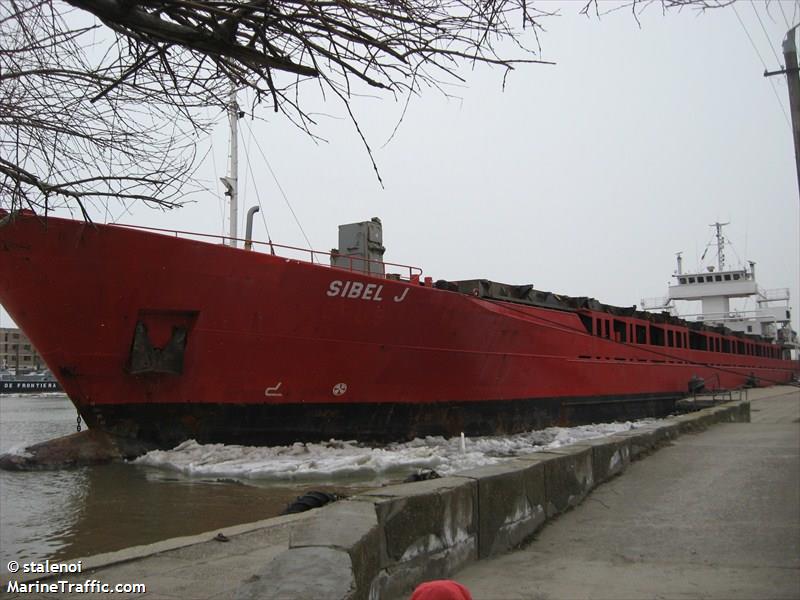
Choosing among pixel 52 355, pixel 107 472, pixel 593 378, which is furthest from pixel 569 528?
pixel 593 378

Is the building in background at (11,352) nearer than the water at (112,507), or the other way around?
the water at (112,507)

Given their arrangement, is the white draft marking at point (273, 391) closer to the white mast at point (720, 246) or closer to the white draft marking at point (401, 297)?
the white draft marking at point (401, 297)

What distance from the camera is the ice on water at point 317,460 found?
8602 mm

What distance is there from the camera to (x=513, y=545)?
4.11 metres

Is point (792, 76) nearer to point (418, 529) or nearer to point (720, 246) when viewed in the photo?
point (418, 529)

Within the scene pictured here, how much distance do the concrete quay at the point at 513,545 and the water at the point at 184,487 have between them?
1897 millimetres

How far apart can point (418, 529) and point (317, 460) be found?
6.31 meters

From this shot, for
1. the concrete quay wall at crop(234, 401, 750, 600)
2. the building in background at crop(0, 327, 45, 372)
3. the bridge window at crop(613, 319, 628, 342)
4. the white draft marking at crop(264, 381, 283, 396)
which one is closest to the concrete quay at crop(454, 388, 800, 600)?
the concrete quay wall at crop(234, 401, 750, 600)

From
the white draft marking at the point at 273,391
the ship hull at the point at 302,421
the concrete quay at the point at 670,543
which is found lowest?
the concrete quay at the point at 670,543

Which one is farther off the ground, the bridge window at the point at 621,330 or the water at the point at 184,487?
the bridge window at the point at 621,330

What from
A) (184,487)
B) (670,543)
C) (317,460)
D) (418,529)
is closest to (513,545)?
(670,543)

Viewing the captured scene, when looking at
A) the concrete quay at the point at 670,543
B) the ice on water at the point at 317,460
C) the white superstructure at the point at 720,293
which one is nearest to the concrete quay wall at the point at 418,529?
the concrete quay at the point at 670,543

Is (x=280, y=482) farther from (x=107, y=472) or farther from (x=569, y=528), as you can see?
(x=569, y=528)

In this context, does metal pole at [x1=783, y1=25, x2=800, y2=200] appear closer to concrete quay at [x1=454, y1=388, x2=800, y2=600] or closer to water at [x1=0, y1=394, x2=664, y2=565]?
concrete quay at [x1=454, y1=388, x2=800, y2=600]
